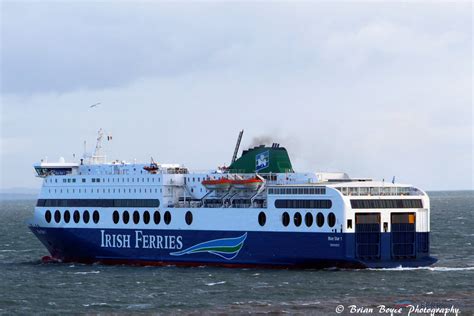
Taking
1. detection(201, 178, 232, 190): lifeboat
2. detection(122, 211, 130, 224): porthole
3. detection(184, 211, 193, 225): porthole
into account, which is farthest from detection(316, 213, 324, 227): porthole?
detection(122, 211, 130, 224): porthole

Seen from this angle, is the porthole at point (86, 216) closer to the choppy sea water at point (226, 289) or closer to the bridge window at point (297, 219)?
the choppy sea water at point (226, 289)

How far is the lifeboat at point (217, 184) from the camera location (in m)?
61.0

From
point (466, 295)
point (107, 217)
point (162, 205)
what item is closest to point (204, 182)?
point (162, 205)

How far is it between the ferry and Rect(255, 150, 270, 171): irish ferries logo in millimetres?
70

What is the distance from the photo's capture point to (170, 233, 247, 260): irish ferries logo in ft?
195

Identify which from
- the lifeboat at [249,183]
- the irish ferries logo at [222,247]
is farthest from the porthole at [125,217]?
the lifeboat at [249,183]

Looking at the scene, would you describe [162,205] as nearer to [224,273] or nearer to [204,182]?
[204,182]

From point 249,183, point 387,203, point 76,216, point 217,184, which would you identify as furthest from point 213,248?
point 387,203

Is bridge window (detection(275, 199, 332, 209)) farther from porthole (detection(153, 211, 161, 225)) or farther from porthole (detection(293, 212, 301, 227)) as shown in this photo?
porthole (detection(153, 211, 161, 225))

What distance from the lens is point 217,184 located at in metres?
61.5

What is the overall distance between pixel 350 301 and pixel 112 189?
23.9 m

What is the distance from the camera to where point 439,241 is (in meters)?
81.5

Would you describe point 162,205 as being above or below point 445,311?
A: above

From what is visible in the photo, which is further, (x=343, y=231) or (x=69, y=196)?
(x=69, y=196)
